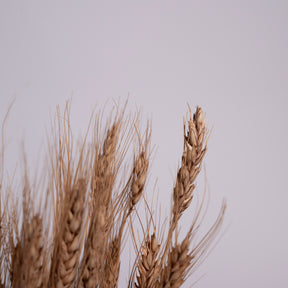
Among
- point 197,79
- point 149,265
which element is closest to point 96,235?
point 149,265

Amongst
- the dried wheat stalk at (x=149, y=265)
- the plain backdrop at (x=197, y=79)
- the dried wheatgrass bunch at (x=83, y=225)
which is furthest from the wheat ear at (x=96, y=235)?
the plain backdrop at (x=197, y=79)

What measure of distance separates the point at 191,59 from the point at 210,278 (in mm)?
1056

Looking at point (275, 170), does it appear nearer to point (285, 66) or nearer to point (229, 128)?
point (229, 128)

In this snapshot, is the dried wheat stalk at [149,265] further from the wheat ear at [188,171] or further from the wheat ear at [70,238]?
the wheat ear at [70,238]

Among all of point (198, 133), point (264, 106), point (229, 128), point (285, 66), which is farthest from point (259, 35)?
point (198, 133)

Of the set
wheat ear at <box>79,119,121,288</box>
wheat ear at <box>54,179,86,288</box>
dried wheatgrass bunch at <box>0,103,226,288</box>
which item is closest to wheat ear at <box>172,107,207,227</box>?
dried wheatgrass bunch at <box>0,103,226,288</box>

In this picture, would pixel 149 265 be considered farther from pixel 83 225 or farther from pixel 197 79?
pixel 197 79

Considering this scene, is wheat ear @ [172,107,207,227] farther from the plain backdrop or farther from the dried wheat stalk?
the plain backdrop

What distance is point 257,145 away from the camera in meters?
1.93

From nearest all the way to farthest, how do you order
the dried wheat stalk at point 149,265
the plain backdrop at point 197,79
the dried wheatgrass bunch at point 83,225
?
the dried wheatgrass bunch at point 83,225 → the dried wheat stalk at point 149,265 → the plain backdrop at point 197,79

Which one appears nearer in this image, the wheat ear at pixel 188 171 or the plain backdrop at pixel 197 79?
the wheat ear at pixel 188 171

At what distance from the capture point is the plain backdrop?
5.64 ft

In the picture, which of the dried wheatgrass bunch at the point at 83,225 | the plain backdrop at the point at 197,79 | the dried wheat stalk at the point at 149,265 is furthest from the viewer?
the plain backdrop at the point at 197,79

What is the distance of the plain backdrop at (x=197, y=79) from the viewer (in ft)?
5.64
